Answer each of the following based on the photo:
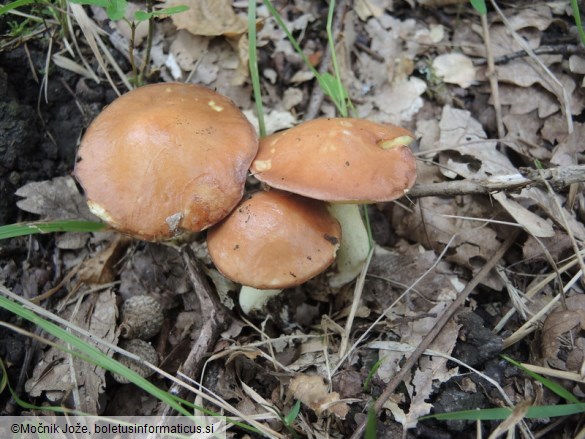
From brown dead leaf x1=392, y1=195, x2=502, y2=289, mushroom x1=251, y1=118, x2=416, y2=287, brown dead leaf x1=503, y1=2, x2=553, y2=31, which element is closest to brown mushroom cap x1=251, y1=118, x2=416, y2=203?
mushroom x1=251, y1=118, x2=416, y2=287

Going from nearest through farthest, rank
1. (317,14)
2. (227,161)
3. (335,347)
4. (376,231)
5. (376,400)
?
(376,400) → (227,161) → (335,347) → (376,231) → (317,14)

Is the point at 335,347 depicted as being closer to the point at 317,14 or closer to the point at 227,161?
the point at 227,161

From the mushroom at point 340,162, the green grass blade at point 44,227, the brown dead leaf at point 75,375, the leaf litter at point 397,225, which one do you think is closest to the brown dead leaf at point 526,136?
the leaf litter at point 397,225

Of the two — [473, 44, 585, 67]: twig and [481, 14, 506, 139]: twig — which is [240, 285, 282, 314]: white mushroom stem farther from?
[473, 44, 585, 67]: twig

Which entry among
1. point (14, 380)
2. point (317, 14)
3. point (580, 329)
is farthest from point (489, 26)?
point (14, 380)

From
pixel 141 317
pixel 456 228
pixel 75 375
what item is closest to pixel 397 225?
pixel 456 228

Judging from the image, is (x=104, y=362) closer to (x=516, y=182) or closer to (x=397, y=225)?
(x=397, y=225)
